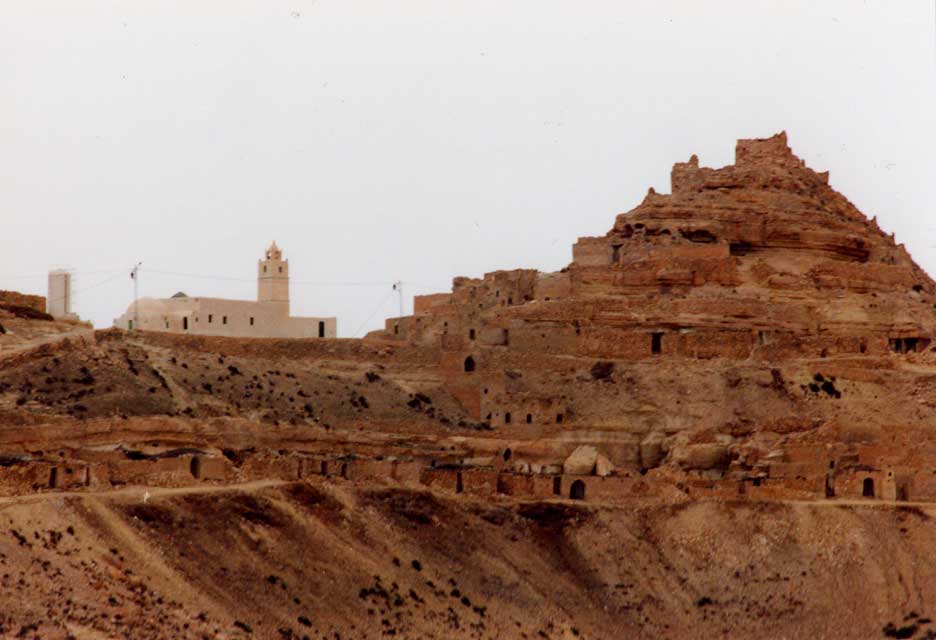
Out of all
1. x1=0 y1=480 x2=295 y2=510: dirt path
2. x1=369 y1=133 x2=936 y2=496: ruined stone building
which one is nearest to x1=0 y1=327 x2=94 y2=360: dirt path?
x1=0 y1=480 x2=295 y2=510: dirt path

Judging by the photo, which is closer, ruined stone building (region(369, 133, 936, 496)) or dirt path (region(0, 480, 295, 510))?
dirt path (region(0, 480, 295, 510))

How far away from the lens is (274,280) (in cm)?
8850

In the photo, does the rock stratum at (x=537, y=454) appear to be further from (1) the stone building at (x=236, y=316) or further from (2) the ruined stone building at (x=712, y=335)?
(1) the stone building at (x=236, y=316)

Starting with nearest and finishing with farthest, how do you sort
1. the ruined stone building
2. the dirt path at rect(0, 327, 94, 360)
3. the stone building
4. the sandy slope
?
1. the sandy slope
2. the dirt path at rect(0, 327, 94, 360)
3. the ruined stone building
4. the stone building

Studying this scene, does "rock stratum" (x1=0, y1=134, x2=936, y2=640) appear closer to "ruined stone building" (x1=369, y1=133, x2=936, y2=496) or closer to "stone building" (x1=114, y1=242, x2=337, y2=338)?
"ruined stone building" (x1=369, y1=133, x2=936, y2=496)

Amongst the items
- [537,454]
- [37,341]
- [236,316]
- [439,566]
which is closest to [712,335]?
[537,454]

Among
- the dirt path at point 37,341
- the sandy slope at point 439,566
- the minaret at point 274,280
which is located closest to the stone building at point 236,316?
the minaret at point 274,280

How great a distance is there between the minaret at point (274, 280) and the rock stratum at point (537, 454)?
4259mm

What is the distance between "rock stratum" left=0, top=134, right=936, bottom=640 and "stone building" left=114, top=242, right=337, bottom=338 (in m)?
3.46

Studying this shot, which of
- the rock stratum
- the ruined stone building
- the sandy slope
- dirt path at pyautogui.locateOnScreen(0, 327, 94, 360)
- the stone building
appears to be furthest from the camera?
the stone building

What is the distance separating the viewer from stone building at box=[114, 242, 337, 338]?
8400cm

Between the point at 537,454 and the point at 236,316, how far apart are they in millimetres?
16111

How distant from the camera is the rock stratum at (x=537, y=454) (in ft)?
189

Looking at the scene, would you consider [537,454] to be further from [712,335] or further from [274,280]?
[274,280]
